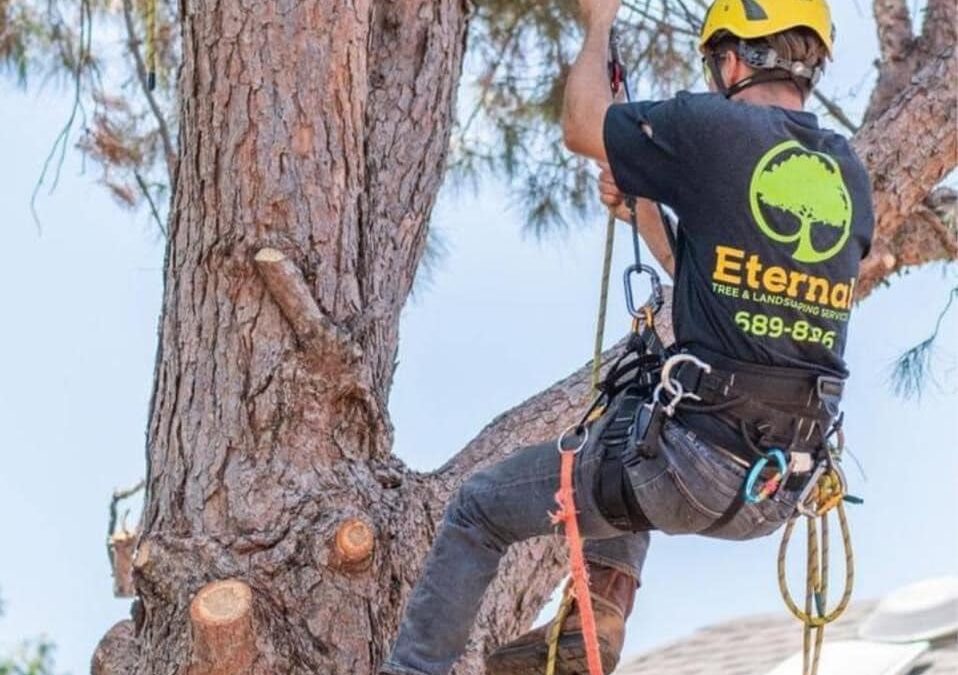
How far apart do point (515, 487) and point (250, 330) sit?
85cm

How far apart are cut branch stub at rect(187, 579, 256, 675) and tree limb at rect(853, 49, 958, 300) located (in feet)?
7.09

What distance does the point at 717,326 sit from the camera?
308cm

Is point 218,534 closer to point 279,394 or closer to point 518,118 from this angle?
point 279,394

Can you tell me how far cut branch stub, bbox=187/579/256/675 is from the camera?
3391 mm

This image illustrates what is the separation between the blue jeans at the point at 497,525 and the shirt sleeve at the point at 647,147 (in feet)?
1.37

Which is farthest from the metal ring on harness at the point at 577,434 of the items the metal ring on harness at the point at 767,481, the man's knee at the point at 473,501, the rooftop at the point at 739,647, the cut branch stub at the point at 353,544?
the rooftop at the point at 739,647

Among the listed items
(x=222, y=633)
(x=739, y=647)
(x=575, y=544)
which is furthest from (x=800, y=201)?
(x=739, y=647)

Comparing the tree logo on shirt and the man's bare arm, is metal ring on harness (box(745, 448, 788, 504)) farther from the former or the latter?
the man's bare arm

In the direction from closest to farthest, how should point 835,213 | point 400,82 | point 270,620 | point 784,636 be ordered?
1. point 835,213
2. point 270,620
3. point 400,82
4. point 784,636

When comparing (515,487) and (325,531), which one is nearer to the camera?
(515,487)

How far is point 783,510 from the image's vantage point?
3.18 meters

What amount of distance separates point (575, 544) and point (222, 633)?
74cm

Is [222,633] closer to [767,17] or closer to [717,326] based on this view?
[717,326]

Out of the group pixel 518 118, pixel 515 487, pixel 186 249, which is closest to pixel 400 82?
pixel 186 249
